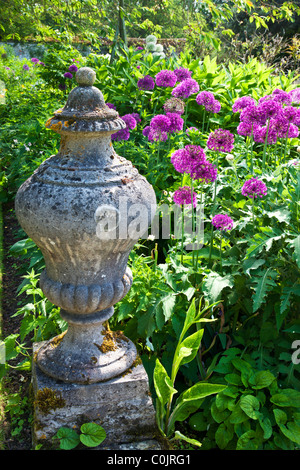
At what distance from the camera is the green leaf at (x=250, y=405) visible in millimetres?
2250

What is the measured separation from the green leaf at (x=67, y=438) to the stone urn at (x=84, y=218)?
0.24 meters

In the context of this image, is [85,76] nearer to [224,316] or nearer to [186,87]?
[224,316]

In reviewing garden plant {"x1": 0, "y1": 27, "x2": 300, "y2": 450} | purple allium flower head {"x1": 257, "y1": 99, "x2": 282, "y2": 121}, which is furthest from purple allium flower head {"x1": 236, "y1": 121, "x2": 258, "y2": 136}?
purple allium flower head {"x1": 257, "y1": 99, "x2": 282, "y2": 121}

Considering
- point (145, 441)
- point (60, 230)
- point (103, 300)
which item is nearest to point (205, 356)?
point (145, 441)

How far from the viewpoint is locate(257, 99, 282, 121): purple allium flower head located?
285 centimetres

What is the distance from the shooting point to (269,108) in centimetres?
286

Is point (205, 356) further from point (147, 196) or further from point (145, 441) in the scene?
point (147, 196)

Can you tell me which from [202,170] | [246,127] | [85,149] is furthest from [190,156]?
[246,127]

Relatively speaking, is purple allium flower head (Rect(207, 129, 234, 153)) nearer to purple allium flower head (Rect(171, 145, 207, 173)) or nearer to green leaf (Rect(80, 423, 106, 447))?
purple allium flower head (Rect(171, 145, 207, 173))

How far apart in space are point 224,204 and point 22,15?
20.0 ft

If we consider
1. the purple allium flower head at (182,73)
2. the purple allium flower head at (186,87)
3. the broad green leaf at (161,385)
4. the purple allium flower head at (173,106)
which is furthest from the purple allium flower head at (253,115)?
the purple allium flower head at (182,73)

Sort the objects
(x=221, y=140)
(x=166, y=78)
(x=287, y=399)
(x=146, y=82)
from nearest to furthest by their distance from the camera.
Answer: (x=287, y=399) < (x=221, y=140) < (x=166, y=78) < (x=146, y=82)

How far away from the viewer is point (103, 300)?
2156 mm

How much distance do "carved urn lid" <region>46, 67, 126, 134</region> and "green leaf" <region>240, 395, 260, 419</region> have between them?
1495mm
